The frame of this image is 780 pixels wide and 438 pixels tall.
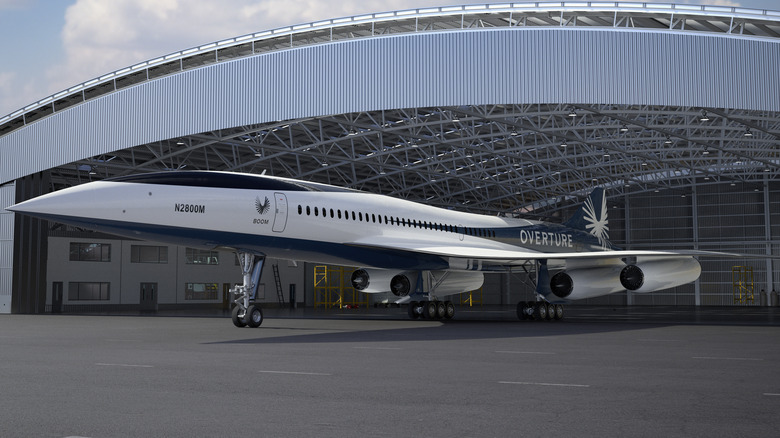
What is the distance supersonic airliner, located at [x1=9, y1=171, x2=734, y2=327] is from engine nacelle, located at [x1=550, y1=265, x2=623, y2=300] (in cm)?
3

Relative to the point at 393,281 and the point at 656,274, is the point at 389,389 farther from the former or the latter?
the point at 656,274

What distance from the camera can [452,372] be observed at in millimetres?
10789

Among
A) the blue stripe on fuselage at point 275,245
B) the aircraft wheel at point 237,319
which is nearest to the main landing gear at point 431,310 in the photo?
the blue stripe on fuselage at point 275,245

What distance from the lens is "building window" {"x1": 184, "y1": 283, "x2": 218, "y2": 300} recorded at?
188ft

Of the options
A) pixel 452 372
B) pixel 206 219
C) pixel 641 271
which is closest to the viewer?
pixel 452 372

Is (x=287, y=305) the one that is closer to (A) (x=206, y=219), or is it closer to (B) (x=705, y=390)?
(A) (x=206, y=219)

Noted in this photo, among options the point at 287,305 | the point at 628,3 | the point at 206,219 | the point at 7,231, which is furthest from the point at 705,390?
the point at 287,305

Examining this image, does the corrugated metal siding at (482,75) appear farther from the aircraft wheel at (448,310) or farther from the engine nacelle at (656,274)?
the aircraft wheel at (448,310)

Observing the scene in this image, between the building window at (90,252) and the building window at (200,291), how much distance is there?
6.51 m

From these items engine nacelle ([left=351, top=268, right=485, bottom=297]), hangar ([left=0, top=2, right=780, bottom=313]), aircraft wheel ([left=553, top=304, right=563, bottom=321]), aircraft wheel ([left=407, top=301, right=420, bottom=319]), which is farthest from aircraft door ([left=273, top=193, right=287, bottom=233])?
aircraft wheel ([left=553, top=304, right=563, bottom=321])

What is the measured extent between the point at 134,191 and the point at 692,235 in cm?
5578

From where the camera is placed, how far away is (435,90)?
29.9 m

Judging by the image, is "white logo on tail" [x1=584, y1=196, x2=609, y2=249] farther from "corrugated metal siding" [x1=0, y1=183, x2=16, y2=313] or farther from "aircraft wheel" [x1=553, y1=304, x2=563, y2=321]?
"corrugated metal siding" [x1=0, y1=183, x2=16, y2=313]

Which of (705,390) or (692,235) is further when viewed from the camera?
(692,235)
